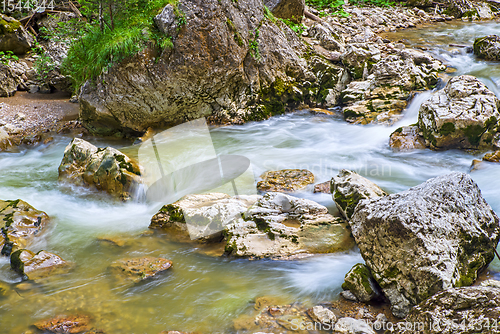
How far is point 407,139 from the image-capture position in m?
7.25

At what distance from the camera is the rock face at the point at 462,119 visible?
6.48 m

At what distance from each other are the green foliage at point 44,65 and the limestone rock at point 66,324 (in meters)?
8.99

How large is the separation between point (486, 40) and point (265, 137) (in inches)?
328

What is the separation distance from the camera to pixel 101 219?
5297mm

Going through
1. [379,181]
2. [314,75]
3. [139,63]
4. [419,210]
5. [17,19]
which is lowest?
[379,181]

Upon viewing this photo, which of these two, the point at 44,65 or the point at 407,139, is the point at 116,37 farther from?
the point at 407,139

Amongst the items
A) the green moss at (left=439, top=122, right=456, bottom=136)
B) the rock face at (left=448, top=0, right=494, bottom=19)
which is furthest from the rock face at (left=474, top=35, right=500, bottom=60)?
the rock face at (left=448, top=0, right=494, bottom=19)

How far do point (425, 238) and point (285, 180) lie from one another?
3131 mm

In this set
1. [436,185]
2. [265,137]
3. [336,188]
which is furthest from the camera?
[265,137]

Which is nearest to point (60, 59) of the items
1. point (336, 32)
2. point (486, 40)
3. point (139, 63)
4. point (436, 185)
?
point (139, 63)

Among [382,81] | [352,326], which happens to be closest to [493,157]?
[382,81]

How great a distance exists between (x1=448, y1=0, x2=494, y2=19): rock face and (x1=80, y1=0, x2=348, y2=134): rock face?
1147 centimetres

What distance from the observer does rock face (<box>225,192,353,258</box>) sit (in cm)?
414

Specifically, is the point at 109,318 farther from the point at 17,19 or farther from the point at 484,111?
the point at 17,19
